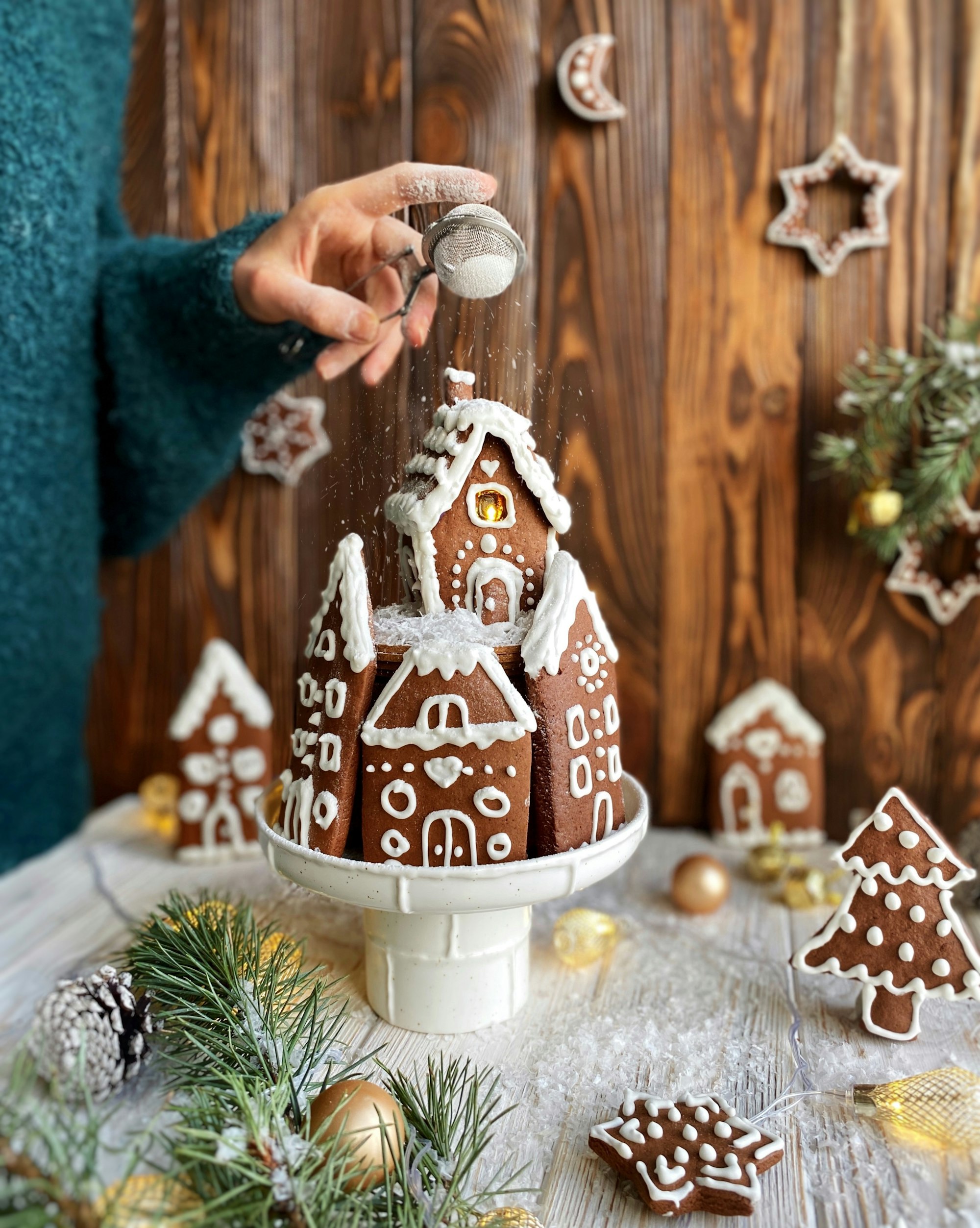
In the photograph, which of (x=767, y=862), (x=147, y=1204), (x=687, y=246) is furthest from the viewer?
(x=687, y=246)

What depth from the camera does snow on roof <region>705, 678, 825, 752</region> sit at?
1450mm

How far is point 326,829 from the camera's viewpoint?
2.91 feet

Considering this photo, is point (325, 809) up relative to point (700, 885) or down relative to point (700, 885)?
up

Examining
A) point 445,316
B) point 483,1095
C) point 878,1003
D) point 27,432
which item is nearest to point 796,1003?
point 878,1003

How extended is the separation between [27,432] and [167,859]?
0.62 m

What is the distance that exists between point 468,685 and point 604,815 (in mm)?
196

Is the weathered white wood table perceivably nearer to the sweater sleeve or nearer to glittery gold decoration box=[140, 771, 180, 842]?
glittery gold decoration box=[140, 771, 180, 842]

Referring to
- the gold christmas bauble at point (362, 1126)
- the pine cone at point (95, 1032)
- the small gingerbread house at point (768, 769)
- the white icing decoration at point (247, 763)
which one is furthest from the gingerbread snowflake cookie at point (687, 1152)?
the white icing decoration at point (247, 763)

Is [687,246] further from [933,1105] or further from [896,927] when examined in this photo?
[933,1105]

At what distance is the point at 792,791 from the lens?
4.76ft

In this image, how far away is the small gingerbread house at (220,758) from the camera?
141cm

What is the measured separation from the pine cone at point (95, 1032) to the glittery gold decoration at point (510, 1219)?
314 millimetres

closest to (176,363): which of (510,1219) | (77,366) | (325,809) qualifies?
(77,366)

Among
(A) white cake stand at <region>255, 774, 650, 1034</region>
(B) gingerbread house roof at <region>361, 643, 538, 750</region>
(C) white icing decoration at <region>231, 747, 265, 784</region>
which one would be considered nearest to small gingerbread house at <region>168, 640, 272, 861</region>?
(C) white icing decoration at <region>231, 747, 265, 784</region>
